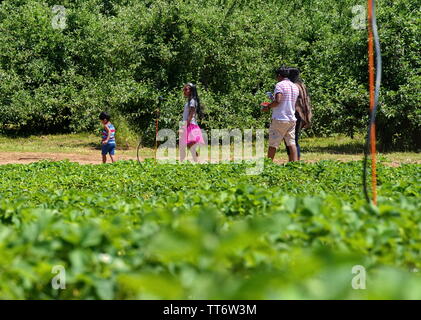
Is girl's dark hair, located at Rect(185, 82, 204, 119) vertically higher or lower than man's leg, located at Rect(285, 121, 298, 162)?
higher

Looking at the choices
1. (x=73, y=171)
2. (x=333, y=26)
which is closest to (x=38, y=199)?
(x=73, y=171)

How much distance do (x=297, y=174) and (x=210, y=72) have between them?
1202 centimetres

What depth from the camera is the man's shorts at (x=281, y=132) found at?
383 inches

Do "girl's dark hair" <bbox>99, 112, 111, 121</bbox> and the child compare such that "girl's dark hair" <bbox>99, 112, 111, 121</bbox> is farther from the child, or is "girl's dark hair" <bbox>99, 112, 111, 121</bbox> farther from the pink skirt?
the pink skirt

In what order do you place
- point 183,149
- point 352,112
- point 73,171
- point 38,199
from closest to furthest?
point 38,199 < point 73,171 < point 183,149 < point 352,112

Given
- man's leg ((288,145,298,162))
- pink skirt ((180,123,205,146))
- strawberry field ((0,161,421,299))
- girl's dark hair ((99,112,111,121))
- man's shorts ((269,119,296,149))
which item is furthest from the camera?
girl's dark hair ((99,112,111,121))

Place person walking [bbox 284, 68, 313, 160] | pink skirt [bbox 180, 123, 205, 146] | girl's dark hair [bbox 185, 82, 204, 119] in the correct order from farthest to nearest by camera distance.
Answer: pink skirt [bbox 180, 123, 205, 146], girl's dark hair [bbox 185, 82, 204, 119], person walking [bbox 284, 68, 313, 160]

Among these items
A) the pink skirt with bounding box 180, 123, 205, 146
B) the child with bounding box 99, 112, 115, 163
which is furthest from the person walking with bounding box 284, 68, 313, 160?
the child with bounding box 99, 112, 115, 163

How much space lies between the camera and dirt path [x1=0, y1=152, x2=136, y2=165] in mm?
15652

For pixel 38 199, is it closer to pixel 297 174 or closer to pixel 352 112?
pixel 297 174

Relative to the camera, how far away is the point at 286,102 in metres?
9.67

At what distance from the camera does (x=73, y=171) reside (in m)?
9.39

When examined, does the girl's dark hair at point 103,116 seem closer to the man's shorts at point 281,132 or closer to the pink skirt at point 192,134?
the pink skirt at point 192,134

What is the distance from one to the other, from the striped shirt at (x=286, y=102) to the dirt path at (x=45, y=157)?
22.9 ft
